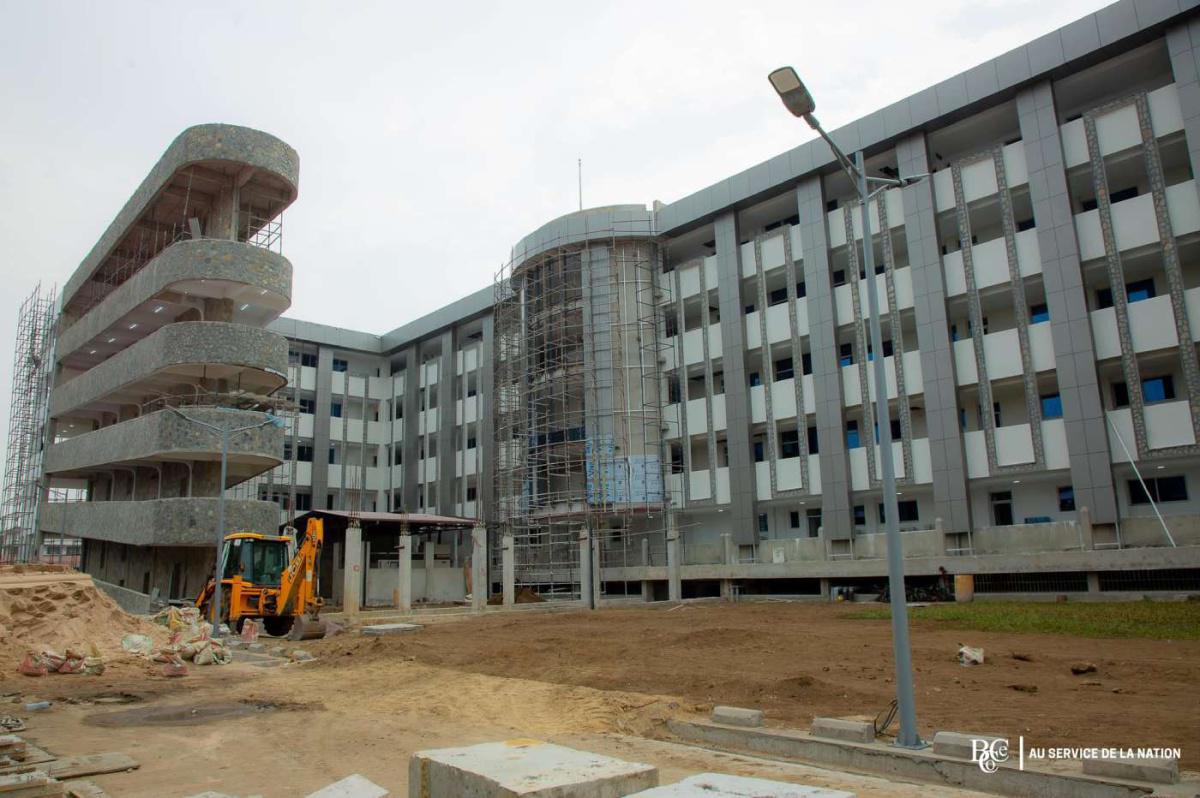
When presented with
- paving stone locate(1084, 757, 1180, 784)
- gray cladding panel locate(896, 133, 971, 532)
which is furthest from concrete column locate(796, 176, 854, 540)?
paving stone locate(1084, 757, 1180, 784)

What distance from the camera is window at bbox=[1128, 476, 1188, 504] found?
28.0 metres

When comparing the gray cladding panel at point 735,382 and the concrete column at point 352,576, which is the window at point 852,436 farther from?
the concrete column at point 352,576

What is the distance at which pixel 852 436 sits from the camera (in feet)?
119

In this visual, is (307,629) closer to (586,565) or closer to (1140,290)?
(586,565)

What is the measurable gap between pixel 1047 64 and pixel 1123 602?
18903mm

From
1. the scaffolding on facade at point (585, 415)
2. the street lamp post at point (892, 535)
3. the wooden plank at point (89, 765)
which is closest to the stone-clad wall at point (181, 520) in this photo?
the scaffolding on facade at point (585, 415)

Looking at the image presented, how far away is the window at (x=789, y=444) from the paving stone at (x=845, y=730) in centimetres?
2831

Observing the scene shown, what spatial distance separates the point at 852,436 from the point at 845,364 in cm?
314

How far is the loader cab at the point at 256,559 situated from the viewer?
28.6 metres

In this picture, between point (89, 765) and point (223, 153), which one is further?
point (223, 153)

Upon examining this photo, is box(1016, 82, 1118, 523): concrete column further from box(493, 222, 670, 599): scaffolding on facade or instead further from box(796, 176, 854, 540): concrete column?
box(493, 222, 670, 599): scaffolding on facade

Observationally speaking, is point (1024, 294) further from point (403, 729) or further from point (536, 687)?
point (403, 729)
